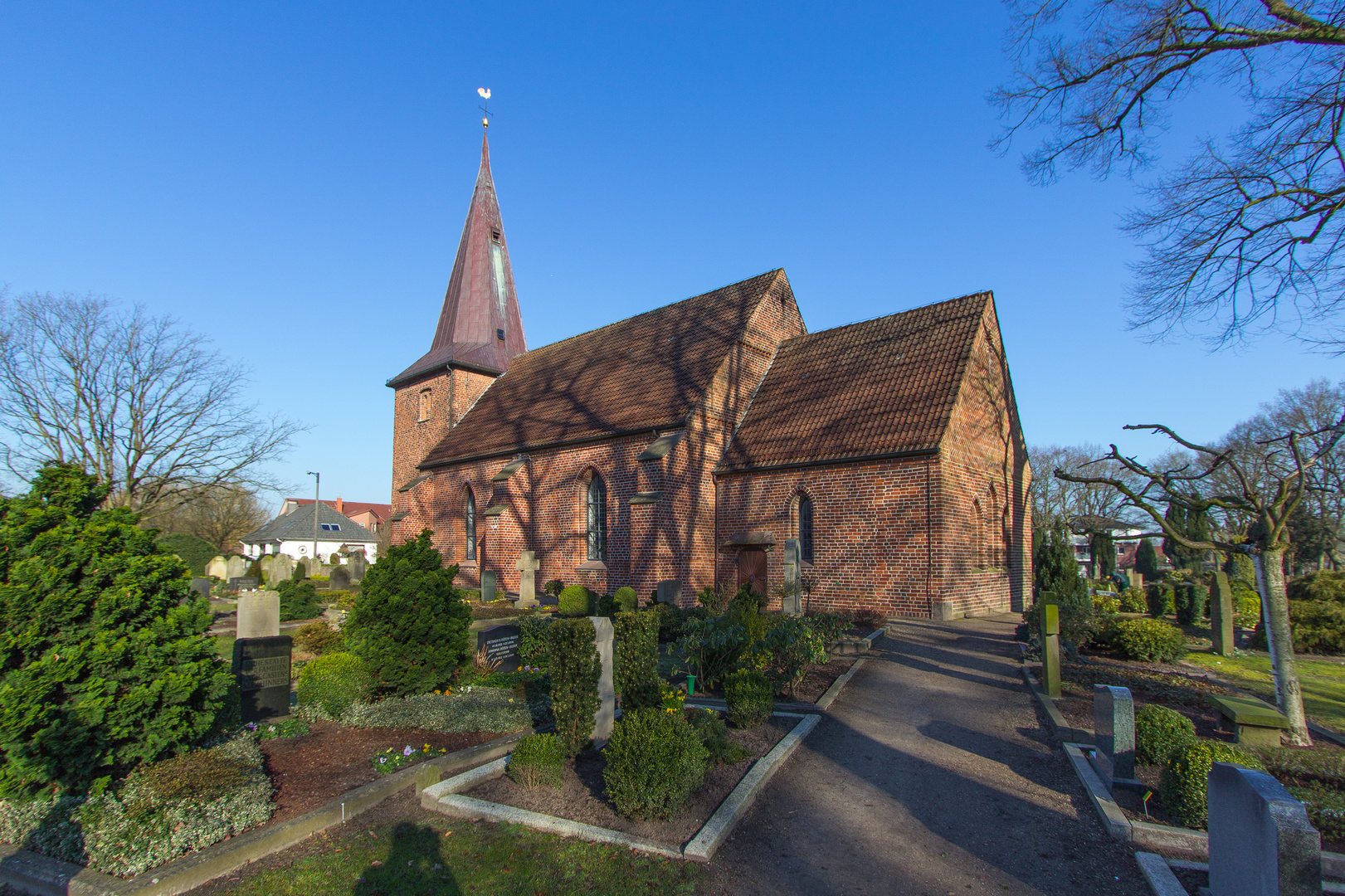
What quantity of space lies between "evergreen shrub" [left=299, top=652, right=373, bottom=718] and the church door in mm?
11420

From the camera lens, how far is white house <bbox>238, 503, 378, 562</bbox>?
5684 centimetres

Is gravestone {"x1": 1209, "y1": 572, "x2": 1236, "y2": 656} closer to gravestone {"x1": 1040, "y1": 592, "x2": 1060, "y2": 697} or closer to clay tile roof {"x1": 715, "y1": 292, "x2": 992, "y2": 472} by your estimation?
clay tile roof {"x1": 715, "y1": 292, "x2": 992, "y2": 472}

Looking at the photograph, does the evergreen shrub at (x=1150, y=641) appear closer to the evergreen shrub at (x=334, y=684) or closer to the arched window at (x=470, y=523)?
the evergreen shrub at (x=334, y=684)

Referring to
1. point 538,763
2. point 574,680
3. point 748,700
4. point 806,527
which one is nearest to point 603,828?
point 538,763

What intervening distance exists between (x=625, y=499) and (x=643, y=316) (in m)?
8.31

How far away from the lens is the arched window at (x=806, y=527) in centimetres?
1697

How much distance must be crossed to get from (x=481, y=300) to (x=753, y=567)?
18.6 meters

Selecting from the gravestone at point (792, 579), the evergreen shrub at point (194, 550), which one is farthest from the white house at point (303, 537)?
the gravestone at point (792, 579)

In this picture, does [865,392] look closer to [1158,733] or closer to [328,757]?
[1158,733]

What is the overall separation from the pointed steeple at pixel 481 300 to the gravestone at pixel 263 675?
70.1 ft

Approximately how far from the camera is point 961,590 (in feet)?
50.2

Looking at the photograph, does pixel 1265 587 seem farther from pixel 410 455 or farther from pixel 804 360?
pixel 410 455

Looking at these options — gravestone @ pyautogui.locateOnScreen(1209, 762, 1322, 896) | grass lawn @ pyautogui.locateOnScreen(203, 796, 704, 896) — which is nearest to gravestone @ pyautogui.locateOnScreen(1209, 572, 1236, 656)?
gravestone @ pyautogui.locateOnScreen(1209, 762, 1322, 896)

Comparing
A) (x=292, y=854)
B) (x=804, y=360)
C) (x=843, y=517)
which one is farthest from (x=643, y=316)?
(x=292, y=854)
